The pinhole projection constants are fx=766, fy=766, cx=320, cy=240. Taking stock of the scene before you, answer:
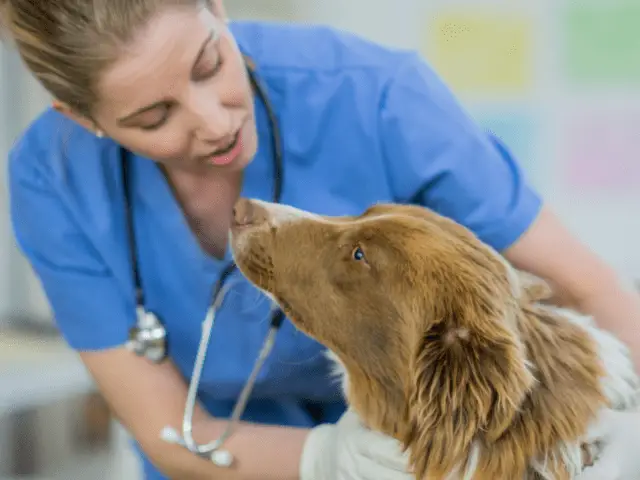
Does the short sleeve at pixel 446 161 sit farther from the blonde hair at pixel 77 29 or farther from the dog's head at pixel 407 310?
the blonde hair at pixel 77 29

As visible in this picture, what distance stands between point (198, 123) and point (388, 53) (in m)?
0.39

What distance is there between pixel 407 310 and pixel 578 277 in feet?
1.18

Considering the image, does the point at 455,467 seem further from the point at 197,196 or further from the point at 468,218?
the point at 197,196

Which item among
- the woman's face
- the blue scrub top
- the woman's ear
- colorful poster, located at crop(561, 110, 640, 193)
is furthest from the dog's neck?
colorful poster, located at crop(561, 110, 640, 193)

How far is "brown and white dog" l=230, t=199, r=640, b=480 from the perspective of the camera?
975 millimetres

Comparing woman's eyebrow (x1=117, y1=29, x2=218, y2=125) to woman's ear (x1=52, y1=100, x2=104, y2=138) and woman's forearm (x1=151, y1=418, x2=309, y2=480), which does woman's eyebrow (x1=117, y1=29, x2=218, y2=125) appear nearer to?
woman's ear (x1=52, y1=100, x2=104, y2=138)

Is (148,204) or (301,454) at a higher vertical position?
(148,204)

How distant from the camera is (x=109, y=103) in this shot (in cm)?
108

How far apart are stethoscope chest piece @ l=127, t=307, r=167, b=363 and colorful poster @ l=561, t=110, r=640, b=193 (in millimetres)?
1372

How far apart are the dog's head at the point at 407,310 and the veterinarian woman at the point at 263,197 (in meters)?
0.12

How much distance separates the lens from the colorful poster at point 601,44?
6.95 ft

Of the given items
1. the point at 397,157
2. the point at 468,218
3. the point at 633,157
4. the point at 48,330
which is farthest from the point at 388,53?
the point at 48,330

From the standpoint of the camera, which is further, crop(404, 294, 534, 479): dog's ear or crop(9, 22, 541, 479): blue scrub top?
crop(9, 22, 541, 479): blue scrub top

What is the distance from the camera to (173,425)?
133cm
